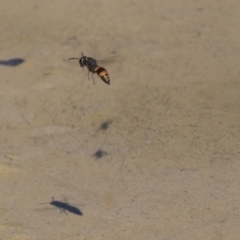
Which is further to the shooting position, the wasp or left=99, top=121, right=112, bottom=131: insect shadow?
left=99, top=121, right=112, bottom=131: insect shadow

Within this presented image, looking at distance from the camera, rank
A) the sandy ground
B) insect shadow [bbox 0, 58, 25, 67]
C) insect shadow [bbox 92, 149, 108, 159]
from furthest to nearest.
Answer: insect shadow [bbox 0, 58, 25, 67] < insect shadow [bbox 92, 149, 108, 159] < the sandy ground

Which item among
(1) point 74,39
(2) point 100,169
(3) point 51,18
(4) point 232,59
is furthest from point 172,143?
(3) point 51,18

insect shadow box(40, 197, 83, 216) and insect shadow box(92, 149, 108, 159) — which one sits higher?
insect shadow box(92, 149, 108, 159)

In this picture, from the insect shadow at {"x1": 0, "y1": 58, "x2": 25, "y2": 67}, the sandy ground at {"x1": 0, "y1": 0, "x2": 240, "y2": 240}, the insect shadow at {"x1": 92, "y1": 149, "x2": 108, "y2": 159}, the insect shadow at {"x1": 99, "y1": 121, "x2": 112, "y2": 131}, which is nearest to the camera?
the sandy ground at {"x1": 0, "y1": 0, "x2": 240, "y2": 240}

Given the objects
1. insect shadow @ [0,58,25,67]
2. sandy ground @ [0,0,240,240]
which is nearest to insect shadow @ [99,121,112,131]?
sandy ground @ [0,0,240,240]

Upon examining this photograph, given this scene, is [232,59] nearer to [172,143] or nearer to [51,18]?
[172,143]

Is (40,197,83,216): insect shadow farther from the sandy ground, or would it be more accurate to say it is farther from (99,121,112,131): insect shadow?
(99,121,112,131): insect shadow

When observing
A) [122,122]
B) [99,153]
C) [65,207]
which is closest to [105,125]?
[122,122]

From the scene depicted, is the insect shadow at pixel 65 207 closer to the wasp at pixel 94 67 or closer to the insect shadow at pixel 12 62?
the wasp at pixel 94 67

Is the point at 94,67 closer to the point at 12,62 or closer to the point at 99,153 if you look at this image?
the point at 99,153
